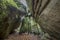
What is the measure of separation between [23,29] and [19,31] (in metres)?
0.14

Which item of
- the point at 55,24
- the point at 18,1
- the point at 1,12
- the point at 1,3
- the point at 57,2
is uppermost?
the point at 18,1

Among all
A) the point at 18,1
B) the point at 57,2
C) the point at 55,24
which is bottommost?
the point at 55,24

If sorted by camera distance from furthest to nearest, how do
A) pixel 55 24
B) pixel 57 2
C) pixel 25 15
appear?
pixel 25 15
pixel 55 24
pixel 57 2

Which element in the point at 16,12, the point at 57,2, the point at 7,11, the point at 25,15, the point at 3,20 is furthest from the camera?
the point at 25,15

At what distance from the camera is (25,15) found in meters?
3.33

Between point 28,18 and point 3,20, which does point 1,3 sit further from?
point 28,18

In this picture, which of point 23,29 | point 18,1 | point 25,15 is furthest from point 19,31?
point 18,1

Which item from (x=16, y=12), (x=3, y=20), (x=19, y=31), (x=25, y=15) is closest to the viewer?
(x=3, y=20)

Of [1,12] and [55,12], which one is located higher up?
[1,12]

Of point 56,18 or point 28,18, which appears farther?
point 28,18

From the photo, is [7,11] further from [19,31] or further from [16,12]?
[19,31]

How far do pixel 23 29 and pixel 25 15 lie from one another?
1.33 ft

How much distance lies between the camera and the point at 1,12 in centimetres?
211

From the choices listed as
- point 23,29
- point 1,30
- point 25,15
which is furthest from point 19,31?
point 1,30
